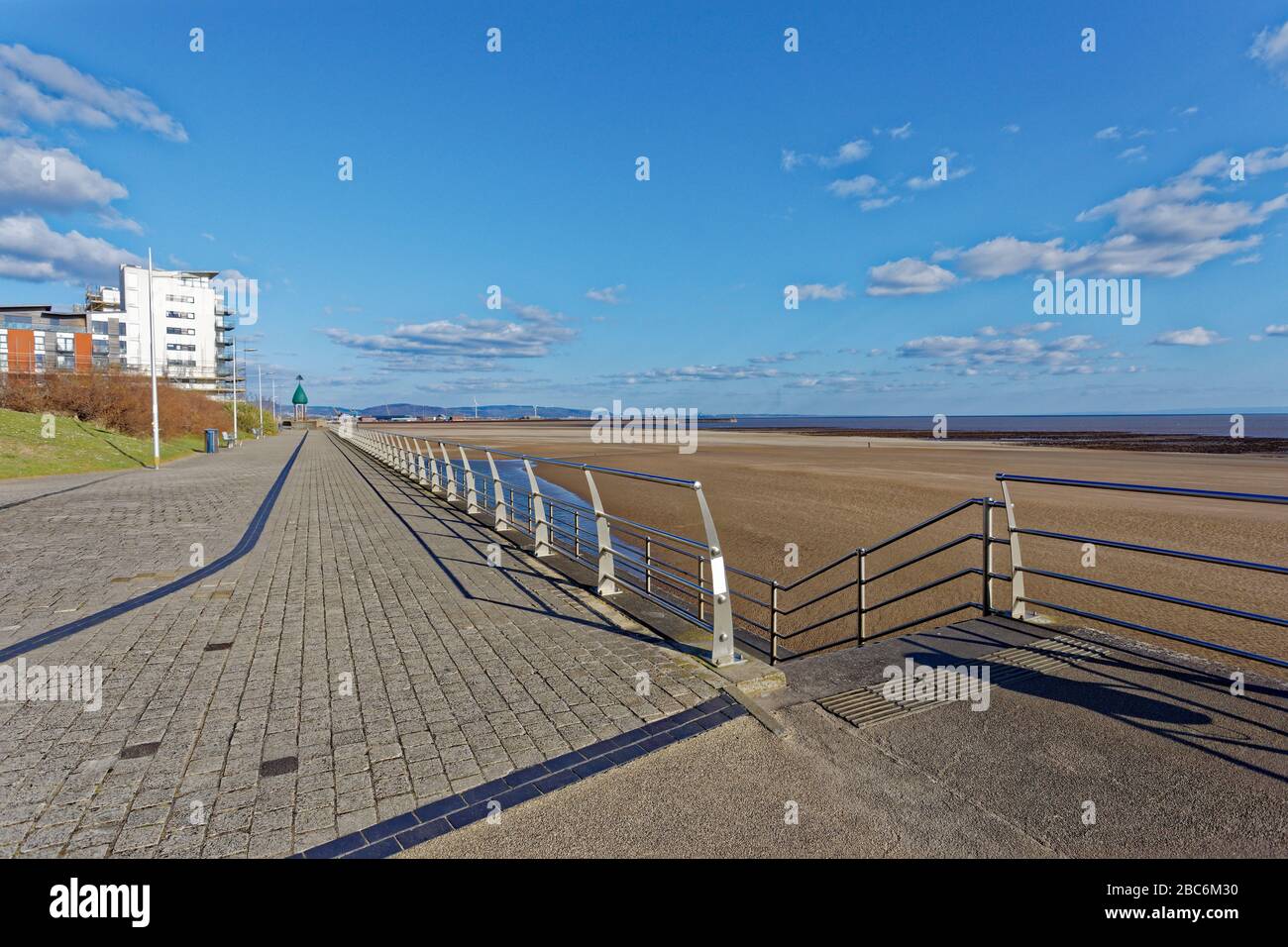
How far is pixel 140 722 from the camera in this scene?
3.69m

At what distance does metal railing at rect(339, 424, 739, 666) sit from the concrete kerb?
116mm

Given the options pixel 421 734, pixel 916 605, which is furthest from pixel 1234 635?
pixel 421 734

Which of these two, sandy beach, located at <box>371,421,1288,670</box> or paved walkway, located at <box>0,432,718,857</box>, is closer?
paved walkway, located at <box>0,432,718,857</box>

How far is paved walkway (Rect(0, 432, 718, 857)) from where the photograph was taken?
113 inches

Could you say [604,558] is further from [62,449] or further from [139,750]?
[62,449]

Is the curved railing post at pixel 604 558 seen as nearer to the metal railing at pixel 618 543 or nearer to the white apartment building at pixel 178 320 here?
the metal railing at pixel 618 543

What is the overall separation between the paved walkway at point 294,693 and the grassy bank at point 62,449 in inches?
549

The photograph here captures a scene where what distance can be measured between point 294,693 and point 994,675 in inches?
174

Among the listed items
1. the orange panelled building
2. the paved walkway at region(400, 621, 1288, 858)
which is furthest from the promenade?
the orange panelled building

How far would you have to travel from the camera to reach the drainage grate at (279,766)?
3172 millimetres

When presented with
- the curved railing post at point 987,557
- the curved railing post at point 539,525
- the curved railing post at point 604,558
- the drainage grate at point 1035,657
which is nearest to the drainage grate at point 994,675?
the drainage grate at point 1035,657

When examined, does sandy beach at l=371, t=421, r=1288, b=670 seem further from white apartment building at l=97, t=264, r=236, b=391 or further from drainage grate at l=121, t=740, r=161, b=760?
white apartment building at l=97, t=264, r=236, b=391
